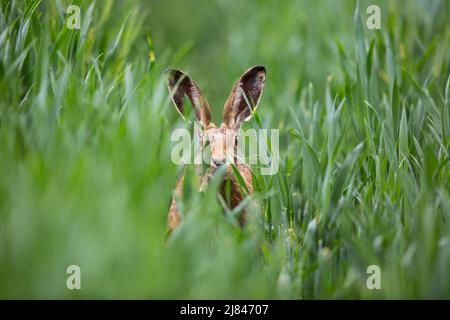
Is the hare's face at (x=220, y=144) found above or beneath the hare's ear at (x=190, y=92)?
beneath

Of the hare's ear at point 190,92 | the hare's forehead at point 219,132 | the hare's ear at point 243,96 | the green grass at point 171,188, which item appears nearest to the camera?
the green grass at point 171,188

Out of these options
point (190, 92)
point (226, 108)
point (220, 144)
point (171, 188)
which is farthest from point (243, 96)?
point (171, 188)

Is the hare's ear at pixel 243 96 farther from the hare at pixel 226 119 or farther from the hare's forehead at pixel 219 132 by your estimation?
the hare's forehead at pixel 219 132

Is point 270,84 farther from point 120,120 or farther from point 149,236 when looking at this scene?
point 149,236

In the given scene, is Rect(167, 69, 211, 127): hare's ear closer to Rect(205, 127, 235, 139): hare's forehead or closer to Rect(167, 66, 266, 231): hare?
Rect(167, 66, 266, 231): hare

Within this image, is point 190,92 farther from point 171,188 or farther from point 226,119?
point 171,188

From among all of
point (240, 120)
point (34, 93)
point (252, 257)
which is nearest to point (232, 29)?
point (240, 120)

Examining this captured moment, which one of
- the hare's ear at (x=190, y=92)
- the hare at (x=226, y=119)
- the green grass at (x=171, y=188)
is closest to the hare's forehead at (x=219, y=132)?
the hare at (x=226, y=119)
